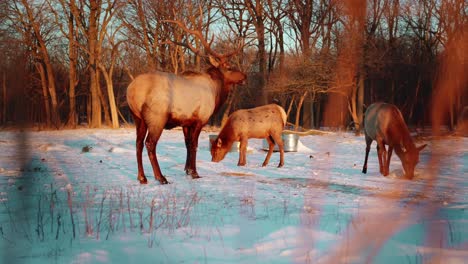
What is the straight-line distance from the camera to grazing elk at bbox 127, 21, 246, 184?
23.1 ft

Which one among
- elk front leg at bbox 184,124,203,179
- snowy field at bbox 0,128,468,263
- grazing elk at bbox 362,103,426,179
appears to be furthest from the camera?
grazing elk at bbox 362,103,426,179

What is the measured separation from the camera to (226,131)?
1218cm

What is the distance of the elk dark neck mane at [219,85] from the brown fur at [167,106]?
0.30m

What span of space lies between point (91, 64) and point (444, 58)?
22946mm

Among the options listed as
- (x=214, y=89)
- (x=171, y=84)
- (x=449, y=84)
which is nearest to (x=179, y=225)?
(x=171, y=84)

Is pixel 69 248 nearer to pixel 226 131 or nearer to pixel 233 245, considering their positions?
pixel 233 245

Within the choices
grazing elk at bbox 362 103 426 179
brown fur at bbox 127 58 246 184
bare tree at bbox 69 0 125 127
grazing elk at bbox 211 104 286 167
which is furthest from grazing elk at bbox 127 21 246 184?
bare tree at bbox 69 0 125 127

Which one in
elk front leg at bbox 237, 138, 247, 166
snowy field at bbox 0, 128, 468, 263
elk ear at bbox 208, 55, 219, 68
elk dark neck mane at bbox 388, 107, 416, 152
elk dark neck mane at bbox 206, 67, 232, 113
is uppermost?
elk ear at bbox 208, 55, 219, 68

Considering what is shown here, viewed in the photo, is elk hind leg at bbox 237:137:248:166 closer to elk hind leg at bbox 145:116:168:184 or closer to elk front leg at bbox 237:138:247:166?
elk front leg at bbox 237:138:247:166

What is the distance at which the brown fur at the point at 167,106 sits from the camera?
7.05 meters

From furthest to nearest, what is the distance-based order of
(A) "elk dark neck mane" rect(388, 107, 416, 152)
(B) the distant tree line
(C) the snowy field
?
(B) the distant tree line, (A) "elk dark neck mane" rect(388, 107, 416, 152), (C) the snowy field

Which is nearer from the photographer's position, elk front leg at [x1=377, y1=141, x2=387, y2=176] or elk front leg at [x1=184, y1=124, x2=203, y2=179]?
elk front leg at [x1=184, y1=124, x2=203, y2=179]

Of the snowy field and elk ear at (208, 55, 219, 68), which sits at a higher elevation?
elk ear at (208, 55, 219, 68)

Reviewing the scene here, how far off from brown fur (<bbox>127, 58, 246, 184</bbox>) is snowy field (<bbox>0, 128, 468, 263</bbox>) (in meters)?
0.62
